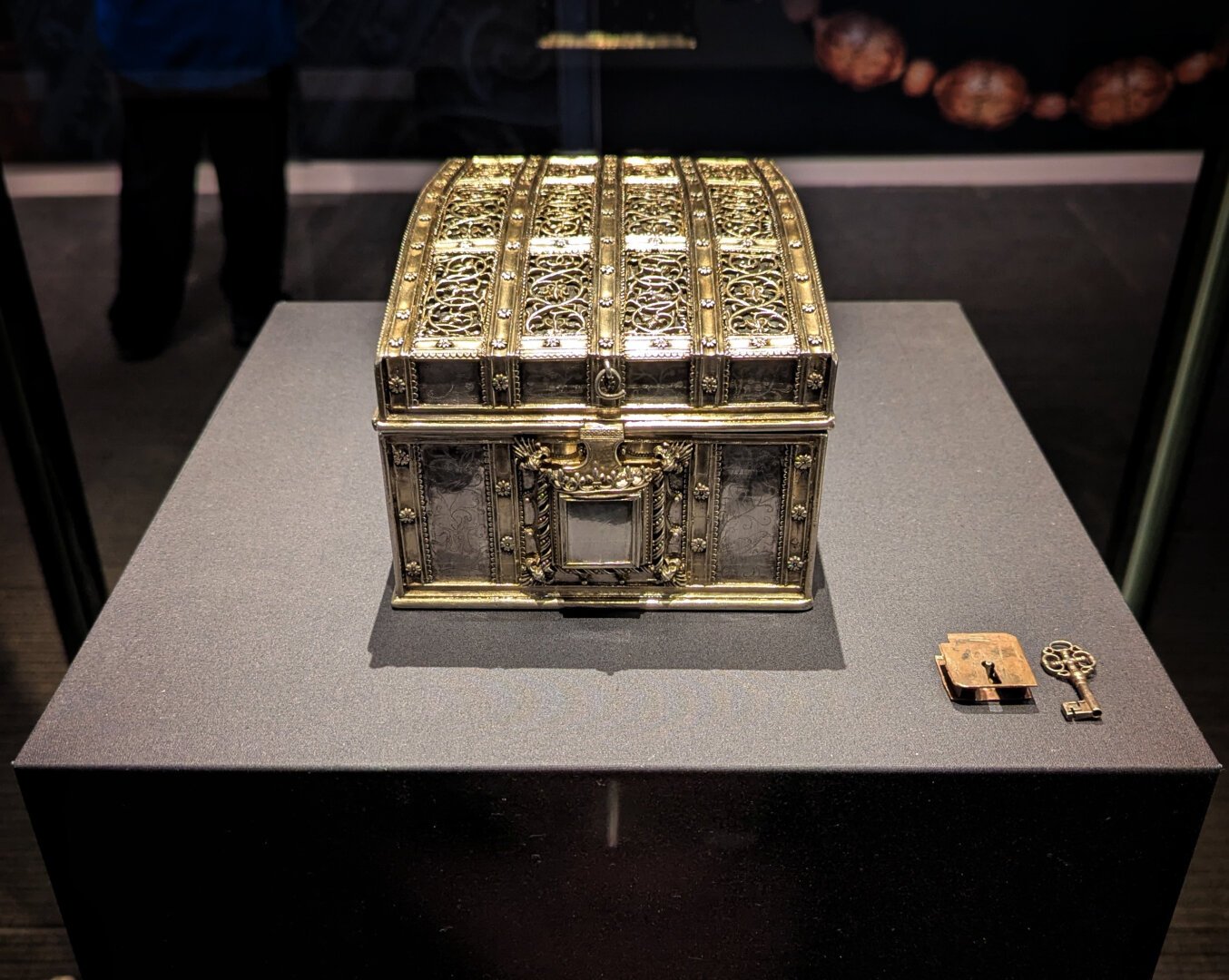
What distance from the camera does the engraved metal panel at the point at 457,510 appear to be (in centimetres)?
170

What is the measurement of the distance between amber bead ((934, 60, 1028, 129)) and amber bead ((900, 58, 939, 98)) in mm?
17

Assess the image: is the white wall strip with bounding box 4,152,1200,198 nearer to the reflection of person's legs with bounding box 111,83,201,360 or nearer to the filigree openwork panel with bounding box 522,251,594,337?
the reflection of person's legs with bounding box 111,83,201,360

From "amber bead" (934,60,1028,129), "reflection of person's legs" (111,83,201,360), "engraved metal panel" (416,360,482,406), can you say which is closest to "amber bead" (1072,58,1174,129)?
"amber bead" (934,60,1028,129)

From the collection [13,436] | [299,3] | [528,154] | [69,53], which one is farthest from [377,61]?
[13,436]

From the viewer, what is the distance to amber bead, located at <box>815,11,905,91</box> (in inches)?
84.3

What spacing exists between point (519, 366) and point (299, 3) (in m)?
1.00

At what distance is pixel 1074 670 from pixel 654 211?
0.97 meters

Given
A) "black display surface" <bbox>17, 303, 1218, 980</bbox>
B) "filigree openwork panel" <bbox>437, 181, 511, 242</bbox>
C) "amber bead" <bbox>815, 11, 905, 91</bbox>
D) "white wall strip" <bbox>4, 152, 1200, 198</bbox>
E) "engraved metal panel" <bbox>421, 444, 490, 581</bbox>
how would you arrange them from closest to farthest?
"black display surface" <bbox>17, 303, 1218, 980</bbox>, "engraved metal panel" <bbox>421, 444, 490, 581</bbox>, "filigree openwork panel" <bbox>437, 181, 511, 242</bbox>, "amber bead" <bbox>815, 11, 905, 91</bbox>, "white wall strip" <bbox>4, 152, 1200, 198</bbox>

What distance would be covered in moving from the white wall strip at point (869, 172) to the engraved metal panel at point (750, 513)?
848 millimetres

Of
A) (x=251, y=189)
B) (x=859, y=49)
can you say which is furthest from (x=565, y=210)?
(x=251, y=189)

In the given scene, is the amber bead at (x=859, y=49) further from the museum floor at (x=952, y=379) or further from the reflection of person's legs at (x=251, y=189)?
the reflection of person's legs at (x=251, y=189)

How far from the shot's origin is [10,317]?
2.50 metres

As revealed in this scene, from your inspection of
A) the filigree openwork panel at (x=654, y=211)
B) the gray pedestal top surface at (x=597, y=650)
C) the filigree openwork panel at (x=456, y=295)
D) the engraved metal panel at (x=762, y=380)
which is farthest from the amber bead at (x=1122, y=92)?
the filigree openwork panel at (x=456, y=295)

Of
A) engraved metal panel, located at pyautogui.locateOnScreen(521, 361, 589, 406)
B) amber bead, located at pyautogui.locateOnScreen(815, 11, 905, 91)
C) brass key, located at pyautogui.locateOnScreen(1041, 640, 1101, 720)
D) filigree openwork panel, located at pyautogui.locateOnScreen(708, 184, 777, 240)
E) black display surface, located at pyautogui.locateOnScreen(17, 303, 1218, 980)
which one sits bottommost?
black display surface, located at pyautogui.locateOnScreen(17, 303, 1218, 980)
